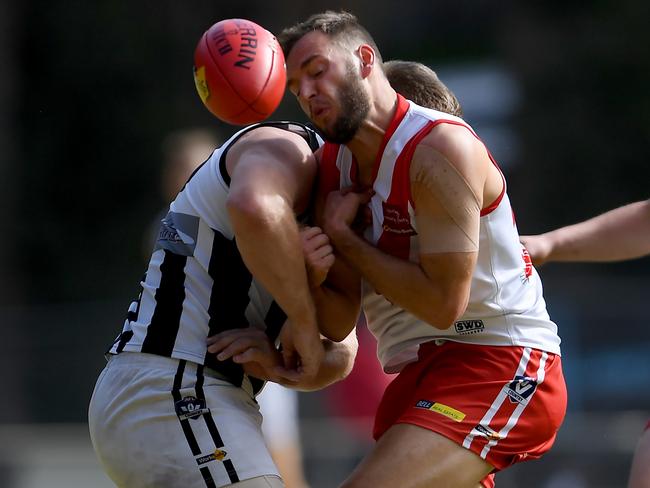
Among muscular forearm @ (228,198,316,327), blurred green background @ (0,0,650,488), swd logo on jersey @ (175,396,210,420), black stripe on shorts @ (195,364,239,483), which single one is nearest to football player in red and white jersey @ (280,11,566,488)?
muscular forearm @ (228,198,316,327)

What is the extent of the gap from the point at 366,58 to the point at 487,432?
1.51m

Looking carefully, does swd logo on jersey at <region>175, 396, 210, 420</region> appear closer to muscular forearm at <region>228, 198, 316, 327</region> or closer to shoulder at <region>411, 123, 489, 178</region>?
muscular forearm at <region>228, 198, 316, 327</region>

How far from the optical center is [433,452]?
457cm

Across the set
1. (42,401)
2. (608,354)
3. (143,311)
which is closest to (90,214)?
(42,401)

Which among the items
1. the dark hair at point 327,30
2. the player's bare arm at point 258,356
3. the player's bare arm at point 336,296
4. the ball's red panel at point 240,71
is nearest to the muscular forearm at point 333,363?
the player's bare arm at point 258,356

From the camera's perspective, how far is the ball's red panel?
4395mm

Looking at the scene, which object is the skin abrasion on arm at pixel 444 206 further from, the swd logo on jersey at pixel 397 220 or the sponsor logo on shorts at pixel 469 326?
the sponsor logo on shorts at pixel 469 326

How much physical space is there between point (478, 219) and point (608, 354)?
25.2 ft

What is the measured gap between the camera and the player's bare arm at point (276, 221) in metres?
4.23

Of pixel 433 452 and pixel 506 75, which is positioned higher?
pixel 433 452

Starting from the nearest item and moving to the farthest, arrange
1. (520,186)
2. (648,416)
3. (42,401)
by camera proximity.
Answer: (648,416), (42,401), (520,186)

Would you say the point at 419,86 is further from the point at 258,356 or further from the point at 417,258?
the point at 258,356

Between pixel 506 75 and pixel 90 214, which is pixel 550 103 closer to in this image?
pixel 506 75

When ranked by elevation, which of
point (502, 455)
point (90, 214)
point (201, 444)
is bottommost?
point (90, 214)
